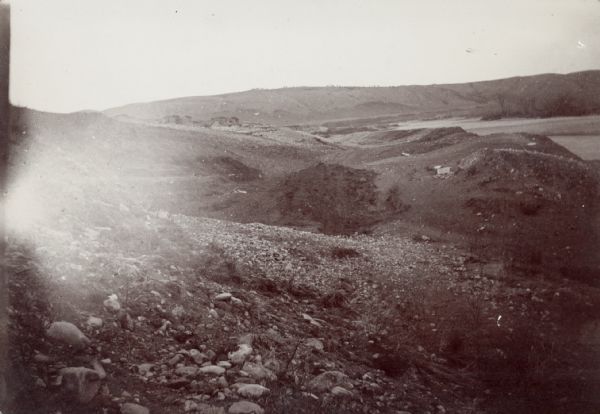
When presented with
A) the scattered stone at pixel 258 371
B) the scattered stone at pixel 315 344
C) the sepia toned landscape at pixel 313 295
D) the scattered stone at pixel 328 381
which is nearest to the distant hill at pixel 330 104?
the sepia toned landscape at pixel 313 295

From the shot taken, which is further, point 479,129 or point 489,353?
point 479,129

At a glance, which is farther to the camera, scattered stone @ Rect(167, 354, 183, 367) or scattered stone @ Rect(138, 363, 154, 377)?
scattered stone @ Rect(167, 354, 183, 367)

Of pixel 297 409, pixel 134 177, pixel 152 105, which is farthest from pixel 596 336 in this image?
pixel 152 105

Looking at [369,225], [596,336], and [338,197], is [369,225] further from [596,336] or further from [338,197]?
[596,336]

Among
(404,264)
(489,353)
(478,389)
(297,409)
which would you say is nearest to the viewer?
(297,409)

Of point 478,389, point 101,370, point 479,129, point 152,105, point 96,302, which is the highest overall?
point 152,105

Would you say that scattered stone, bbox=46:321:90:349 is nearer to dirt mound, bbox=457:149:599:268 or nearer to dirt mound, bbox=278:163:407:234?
dirt mound, bbox=457:149:599:268

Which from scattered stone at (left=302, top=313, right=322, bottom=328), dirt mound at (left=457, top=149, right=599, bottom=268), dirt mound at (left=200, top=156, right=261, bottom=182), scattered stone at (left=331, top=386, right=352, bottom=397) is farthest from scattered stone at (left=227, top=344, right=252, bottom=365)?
dirt mound at (left=200, top=156, right=261, bottom=182)

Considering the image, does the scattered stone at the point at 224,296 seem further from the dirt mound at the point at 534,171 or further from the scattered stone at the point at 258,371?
the dirt mound at the point at 534,171
